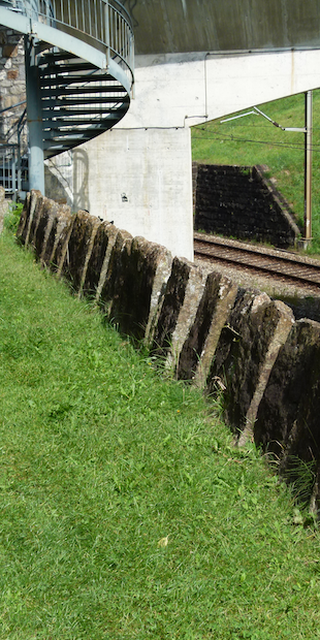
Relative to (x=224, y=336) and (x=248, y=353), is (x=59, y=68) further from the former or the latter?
(x=248, y=353)

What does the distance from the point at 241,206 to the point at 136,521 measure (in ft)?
69.3

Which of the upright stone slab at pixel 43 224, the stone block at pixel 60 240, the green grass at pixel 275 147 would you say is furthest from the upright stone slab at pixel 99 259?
the green grass at pixel 275 147

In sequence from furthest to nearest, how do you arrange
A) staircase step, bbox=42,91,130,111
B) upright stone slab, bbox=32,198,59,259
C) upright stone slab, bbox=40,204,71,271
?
staircase step, bbox=42,91,130,111
upright stone slab, bbox=32,198,59,259
upright stone slab, bbox=40,204,71,271

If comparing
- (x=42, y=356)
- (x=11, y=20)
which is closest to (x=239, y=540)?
(x=42, y=356)

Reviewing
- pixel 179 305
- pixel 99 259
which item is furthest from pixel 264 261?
pixel 179 305

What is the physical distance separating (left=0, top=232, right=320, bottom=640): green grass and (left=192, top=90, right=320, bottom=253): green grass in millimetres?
16053

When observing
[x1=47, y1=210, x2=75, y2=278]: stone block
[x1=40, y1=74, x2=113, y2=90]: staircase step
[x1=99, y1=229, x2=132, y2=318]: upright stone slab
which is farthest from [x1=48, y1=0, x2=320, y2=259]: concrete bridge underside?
[x1=99, y1=229, x2=132, y2=318]: upright stone slab

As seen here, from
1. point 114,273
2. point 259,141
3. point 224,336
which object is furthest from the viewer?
point 259,141

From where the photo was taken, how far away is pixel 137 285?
5781 millimetres

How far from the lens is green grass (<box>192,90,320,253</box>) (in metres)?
22.5

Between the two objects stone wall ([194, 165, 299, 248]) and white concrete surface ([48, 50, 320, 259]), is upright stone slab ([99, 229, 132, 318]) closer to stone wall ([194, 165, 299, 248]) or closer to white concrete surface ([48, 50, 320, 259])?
white concrete surface ([48, 50, 320, 259])

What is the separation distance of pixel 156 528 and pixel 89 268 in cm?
404

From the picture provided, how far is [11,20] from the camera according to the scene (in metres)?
9.42

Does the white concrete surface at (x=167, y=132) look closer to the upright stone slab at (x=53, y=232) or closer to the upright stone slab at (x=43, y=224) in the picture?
the upright stone slab at (x=43, y=224)
